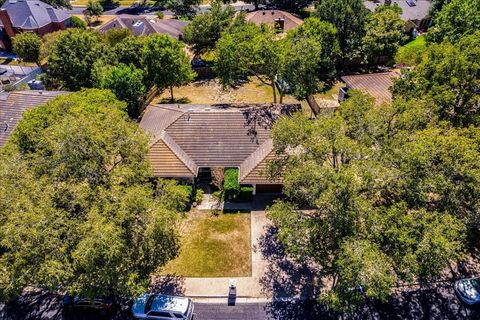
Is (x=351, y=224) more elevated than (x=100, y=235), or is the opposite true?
(x=100, y=235)

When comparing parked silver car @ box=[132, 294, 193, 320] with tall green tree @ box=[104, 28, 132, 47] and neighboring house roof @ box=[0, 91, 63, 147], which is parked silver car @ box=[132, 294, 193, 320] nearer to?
neighboring house roof @ box=[0, 91, 63, 147]

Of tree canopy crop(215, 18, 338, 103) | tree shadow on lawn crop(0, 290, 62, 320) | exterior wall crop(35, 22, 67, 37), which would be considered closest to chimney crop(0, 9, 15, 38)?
exterior wall crop(35, 22, 67, 37)

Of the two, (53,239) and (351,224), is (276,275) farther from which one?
(53,239)

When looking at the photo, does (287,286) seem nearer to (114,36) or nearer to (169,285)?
(169,285)

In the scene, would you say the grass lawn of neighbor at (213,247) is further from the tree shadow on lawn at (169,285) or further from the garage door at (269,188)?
the garage door at (269,188)

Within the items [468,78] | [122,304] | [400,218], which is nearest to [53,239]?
[122,304]

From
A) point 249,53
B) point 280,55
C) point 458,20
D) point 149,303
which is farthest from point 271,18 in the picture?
point 149,303
